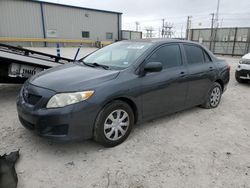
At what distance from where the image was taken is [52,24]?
23828 mm

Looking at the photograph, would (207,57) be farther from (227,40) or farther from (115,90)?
(227,40)

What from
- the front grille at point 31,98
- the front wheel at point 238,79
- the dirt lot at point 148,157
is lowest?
the dirt lot at point 148,157

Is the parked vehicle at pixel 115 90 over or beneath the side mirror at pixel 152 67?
beneath

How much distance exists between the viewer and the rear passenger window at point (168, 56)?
11.3 ft

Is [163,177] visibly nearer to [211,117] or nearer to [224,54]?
[211,117]

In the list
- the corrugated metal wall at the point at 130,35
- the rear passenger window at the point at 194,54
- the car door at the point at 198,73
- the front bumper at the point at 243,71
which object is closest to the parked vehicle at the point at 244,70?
the front bumper at the point at 243,71

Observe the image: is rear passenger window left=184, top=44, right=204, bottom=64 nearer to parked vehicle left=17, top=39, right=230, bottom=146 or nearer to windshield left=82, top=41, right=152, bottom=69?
parked vehicle left=17, top=39, right=230, bottom=146

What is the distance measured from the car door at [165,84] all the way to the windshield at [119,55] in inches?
9.7

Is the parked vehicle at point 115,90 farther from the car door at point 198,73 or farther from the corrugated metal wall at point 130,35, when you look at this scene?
the corrugated metal wall at point 130,35

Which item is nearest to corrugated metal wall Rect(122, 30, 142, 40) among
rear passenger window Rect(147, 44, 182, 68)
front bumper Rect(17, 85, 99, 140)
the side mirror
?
rear passenger window Rect(147, 44, 182, 68)

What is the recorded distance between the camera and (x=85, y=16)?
2611 cm

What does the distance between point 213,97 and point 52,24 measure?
23.1 m

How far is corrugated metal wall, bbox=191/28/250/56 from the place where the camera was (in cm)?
2045

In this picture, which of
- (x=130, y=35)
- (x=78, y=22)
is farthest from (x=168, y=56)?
(x=130, y=35)
